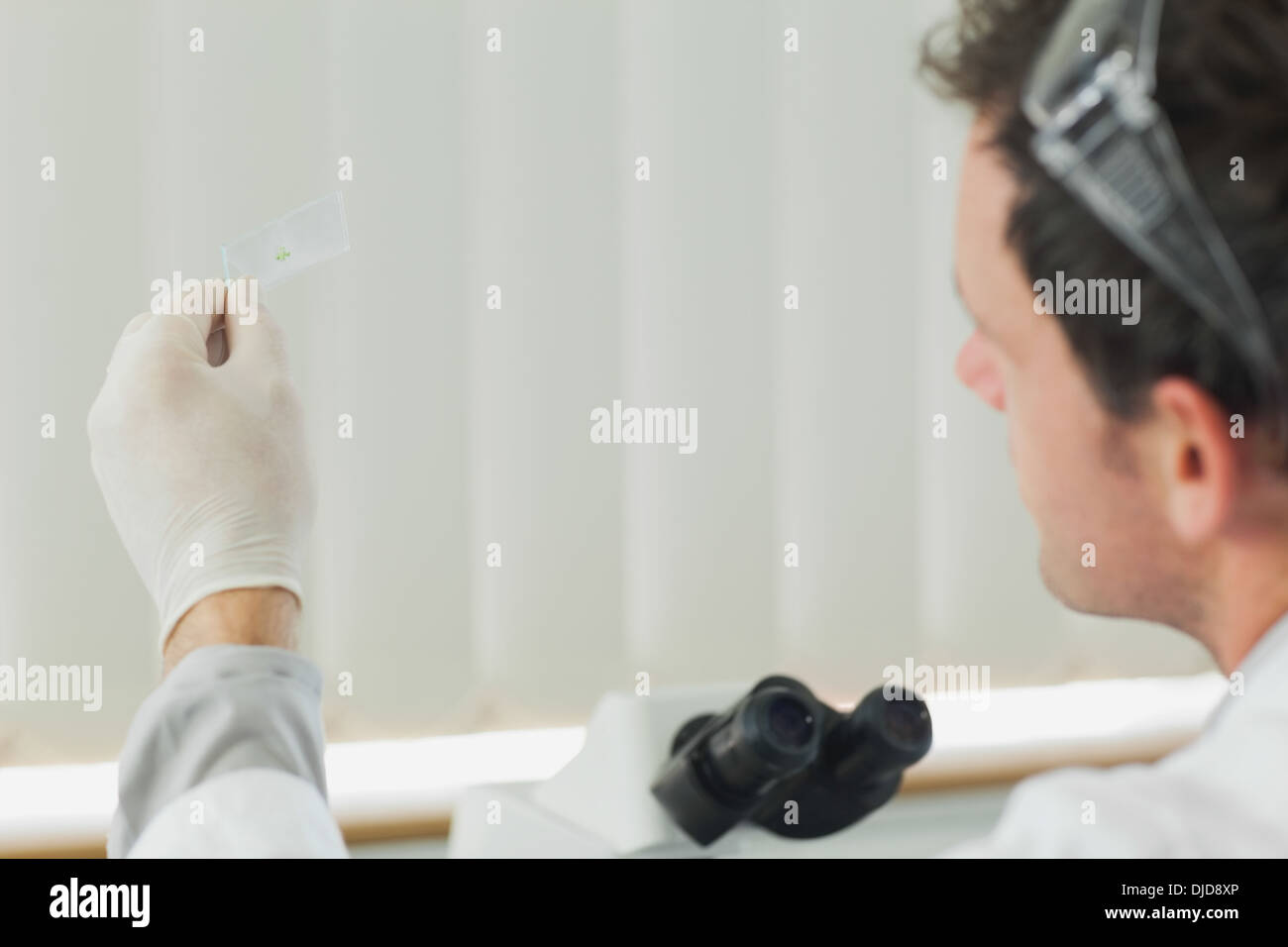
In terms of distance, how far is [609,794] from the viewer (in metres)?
0.92

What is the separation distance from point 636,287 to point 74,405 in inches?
26.8

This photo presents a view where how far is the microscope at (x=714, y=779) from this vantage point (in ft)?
2.73

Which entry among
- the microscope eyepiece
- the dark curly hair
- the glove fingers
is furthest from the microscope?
the glove fingers

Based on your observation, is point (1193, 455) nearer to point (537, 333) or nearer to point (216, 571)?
point (216, 571)

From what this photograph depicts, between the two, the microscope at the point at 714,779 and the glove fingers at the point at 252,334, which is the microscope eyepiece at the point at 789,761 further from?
the glove fingers at the point at 252,334

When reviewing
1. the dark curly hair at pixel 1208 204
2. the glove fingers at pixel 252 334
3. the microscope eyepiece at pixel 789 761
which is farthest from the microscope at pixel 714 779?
the glove fingers at pixel 252 334

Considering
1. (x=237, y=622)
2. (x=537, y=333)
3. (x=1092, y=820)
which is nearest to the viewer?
(x=1092, y=820)

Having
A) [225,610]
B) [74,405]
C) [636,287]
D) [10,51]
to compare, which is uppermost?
[10,51]

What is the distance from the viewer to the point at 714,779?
0.86 meters

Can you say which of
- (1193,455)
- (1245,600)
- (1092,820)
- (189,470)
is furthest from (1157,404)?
(189,470)

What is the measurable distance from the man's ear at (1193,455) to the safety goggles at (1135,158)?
51mm

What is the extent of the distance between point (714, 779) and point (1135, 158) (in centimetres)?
50
